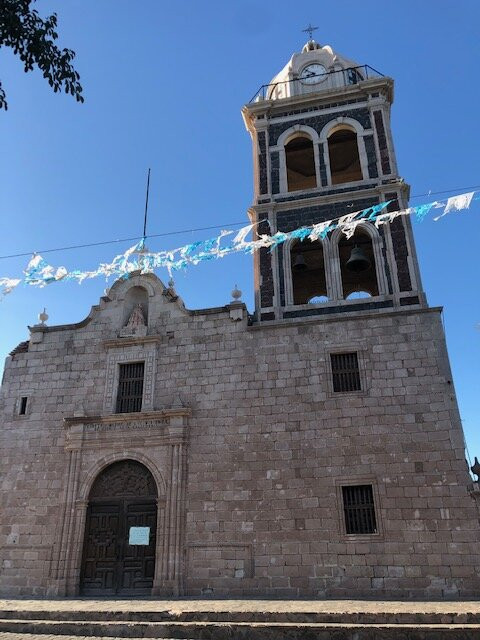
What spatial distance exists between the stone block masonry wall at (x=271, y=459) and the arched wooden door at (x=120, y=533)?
38 centimetres

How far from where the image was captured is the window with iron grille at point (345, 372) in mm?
14875

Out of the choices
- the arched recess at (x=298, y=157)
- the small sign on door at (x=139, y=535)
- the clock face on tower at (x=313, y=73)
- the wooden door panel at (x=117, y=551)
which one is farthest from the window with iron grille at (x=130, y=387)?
the clock face on tower at (x=313, y=73)

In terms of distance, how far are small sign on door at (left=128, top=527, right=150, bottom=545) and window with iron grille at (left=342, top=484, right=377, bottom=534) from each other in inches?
200

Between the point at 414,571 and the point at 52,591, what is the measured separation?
8830 mm

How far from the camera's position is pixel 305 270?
18.5 m

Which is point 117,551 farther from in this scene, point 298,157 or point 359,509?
point 298,157

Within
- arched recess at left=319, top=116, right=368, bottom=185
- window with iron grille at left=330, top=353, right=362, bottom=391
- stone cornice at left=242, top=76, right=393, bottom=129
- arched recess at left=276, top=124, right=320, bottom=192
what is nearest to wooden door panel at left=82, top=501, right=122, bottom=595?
window with iron grille at left=330, top=353, right=362, bottom=391

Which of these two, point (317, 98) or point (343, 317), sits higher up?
point (317, 98)

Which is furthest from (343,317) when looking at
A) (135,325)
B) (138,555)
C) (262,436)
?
(138,555)

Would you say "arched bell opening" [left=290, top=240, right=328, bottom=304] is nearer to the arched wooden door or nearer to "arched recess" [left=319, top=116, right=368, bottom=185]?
"arched recess" [left=319, top=116, right=368, bottom=185]

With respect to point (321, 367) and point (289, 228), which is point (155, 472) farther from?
point (289, 228)

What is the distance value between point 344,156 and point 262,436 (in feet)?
36.4

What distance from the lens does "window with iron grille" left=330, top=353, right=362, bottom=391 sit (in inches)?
586

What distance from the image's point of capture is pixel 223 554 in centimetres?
1370
